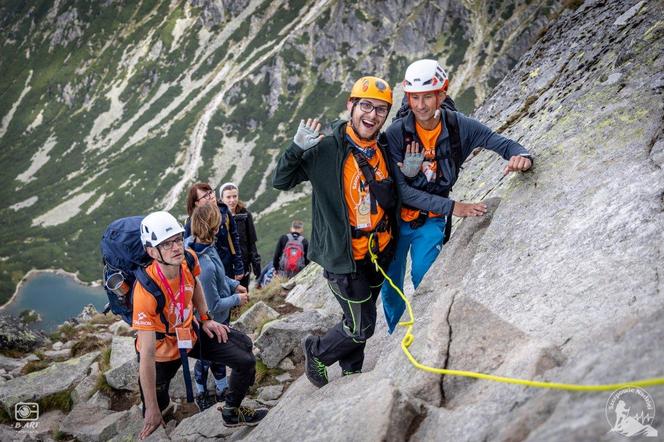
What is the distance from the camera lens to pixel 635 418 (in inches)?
130

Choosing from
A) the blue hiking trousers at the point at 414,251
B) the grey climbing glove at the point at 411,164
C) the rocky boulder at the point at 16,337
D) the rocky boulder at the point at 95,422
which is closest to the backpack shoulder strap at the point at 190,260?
the blue hiking trousers at the point at 414,251

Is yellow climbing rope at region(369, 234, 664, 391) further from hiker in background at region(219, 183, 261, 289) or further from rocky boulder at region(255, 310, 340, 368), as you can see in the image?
hiker in background at region(219, 183, 261, 289)

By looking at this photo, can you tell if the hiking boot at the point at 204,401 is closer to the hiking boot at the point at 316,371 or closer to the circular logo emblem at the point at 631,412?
the hiking boot at the point at 316,371

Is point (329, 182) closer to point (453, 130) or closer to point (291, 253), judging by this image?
point (453, 130)

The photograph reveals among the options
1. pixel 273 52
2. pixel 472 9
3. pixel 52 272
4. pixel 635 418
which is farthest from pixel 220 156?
pixel 635 418

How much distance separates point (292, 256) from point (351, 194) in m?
14.0

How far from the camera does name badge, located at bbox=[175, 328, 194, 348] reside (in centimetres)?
786

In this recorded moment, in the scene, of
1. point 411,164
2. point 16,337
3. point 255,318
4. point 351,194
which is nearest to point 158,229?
point 351,194

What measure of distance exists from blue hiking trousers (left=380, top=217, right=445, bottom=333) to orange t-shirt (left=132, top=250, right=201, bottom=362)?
326 cm

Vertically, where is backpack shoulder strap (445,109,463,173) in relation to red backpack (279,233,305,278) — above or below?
above

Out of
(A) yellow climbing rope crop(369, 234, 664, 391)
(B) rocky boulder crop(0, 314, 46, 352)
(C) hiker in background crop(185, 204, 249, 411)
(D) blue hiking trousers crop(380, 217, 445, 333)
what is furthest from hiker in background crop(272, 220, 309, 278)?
(A) yellow climbing rope crop(369, 234, 664, 391)

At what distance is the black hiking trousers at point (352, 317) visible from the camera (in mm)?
6832

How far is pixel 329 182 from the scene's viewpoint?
6.54m

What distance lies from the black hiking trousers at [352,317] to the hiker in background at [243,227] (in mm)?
6529
